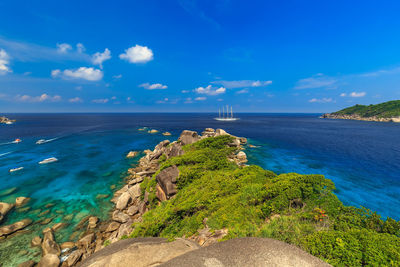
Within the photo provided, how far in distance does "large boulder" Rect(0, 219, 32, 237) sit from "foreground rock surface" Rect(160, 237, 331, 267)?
18.4 metres

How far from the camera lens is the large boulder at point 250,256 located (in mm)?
5195

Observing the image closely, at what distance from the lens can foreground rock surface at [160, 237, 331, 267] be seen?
520 centimetres

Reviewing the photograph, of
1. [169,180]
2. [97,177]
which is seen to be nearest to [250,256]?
[169,180]

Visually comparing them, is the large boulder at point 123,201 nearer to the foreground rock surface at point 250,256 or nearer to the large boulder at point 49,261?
the large boulder at point 49,261

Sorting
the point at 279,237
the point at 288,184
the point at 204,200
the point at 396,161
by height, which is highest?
the point at 288,184

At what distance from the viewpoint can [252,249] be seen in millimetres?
5668

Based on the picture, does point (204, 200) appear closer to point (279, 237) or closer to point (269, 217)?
point (269, 217)

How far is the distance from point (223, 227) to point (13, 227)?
19.5 m

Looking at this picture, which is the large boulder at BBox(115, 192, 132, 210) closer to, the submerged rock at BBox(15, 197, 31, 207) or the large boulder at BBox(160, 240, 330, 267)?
the submerged rock at BBox(15, 197, 31, 207)

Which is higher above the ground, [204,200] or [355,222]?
[355,222]

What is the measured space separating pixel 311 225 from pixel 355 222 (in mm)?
2411

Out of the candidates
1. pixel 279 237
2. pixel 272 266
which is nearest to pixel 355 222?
pixel 279 237

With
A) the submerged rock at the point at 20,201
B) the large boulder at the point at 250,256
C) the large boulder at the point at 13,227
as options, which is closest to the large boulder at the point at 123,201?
the large boulder at the point at 13,227

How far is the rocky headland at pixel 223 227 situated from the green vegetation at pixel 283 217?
40 millimetres
